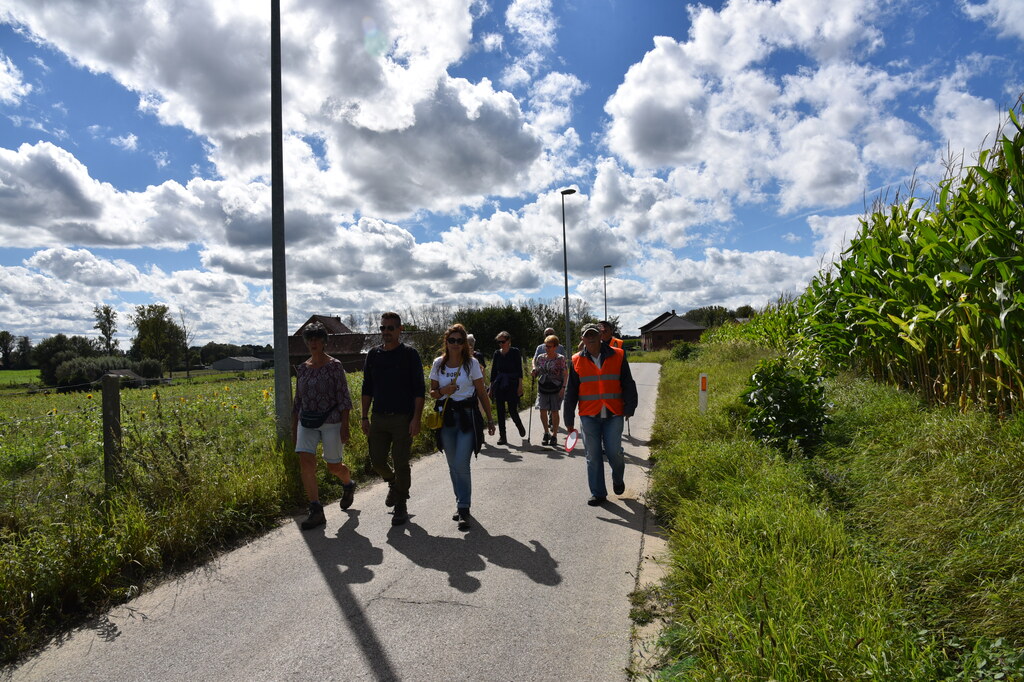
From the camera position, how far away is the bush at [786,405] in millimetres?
6383

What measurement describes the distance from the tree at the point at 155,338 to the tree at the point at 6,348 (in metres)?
22.1

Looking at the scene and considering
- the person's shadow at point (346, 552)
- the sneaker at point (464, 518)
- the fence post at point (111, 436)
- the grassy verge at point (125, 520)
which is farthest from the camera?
the sneaker at point (464, 518)

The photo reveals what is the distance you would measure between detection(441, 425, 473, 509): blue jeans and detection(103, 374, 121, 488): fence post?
2752mm

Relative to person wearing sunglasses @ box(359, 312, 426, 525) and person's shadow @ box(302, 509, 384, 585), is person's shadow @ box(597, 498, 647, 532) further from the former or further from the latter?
person's shadow @ box(302, 509, 384, 585)

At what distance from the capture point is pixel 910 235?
638cm

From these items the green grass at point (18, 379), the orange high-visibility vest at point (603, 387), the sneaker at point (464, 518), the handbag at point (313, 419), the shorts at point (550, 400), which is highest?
the orange high-visibility vest at point (603, 387)

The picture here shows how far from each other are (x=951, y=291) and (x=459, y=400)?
4649 mm

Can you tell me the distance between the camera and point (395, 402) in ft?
17.3

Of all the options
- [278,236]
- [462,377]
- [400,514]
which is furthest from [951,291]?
[278,236]

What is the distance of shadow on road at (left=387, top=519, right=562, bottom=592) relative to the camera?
158 inches

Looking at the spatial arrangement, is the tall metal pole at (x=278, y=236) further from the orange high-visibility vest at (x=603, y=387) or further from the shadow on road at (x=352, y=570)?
the orange high-visibility vest at (x=603, y=387)

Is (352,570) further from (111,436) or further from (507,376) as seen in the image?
(507,376)

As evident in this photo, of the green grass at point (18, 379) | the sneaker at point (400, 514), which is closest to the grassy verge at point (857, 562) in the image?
the sneaker at point (400, 514)

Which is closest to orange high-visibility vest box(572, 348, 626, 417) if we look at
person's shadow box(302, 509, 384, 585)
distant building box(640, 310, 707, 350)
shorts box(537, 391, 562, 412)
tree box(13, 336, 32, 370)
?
person's shadow box(302, 509, 384, 585)
